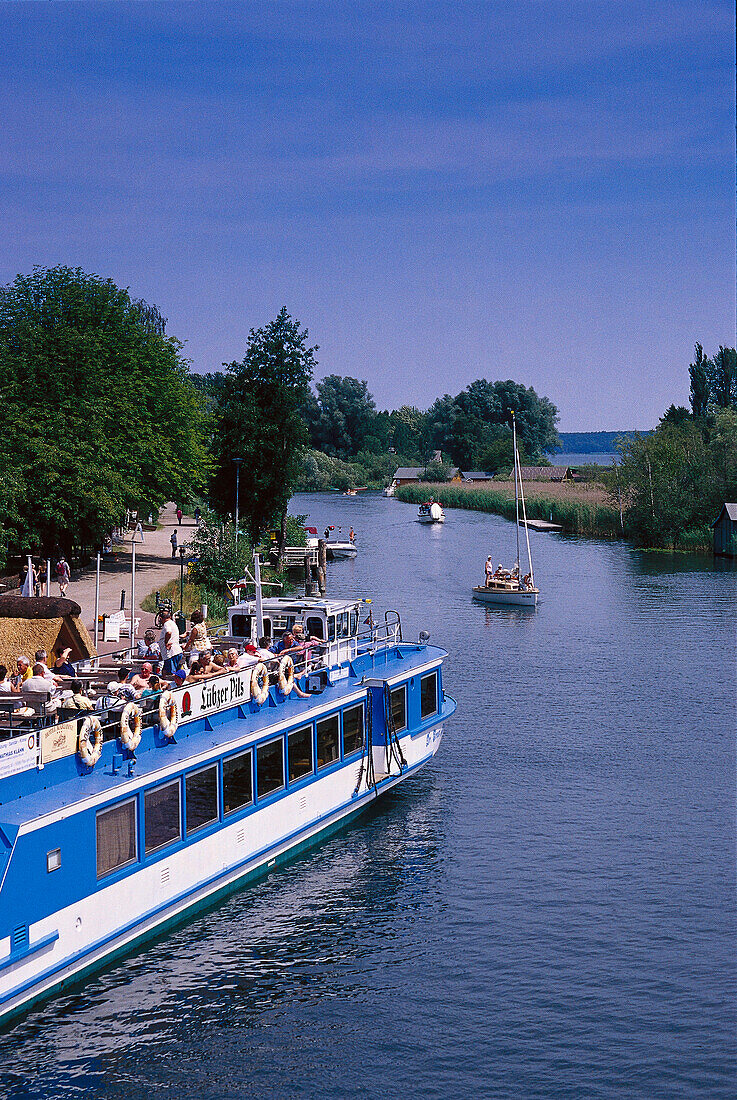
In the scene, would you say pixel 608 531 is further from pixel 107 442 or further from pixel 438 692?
pixel 438 692

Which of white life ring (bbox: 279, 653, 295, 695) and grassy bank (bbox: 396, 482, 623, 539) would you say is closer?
white life ring (bbox: 279, 653, 295, 695)

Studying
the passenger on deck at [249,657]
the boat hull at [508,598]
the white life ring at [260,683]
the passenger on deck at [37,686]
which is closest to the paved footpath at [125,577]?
the passenger on deck at [249,657]

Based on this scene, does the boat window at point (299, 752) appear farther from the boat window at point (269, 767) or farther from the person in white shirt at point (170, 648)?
the person in white shirt at point (170, 648)

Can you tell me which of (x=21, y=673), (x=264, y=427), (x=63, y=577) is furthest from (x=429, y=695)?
(x=264, y=427)

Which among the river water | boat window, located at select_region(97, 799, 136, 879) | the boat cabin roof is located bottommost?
the river water

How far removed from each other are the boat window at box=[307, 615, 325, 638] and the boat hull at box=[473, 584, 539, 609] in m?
33.4

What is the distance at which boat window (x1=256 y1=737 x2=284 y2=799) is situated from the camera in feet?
65.4

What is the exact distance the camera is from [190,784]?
18109 millimetres

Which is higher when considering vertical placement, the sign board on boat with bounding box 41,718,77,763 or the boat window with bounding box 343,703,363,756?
the sign board on boat with bounding box 41,718,77,763

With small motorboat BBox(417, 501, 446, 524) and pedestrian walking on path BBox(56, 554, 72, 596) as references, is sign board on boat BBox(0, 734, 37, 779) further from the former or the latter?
small motorboat BBox(417, 501, 446, 524)

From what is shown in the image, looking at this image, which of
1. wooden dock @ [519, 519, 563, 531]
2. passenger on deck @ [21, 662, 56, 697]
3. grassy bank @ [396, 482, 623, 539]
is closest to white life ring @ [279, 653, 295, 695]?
passenger on deck @ [21, 662, 56, 697]

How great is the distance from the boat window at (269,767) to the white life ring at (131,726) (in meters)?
2.72

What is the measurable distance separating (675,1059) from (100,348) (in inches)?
1742

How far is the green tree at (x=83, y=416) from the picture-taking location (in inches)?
1837
